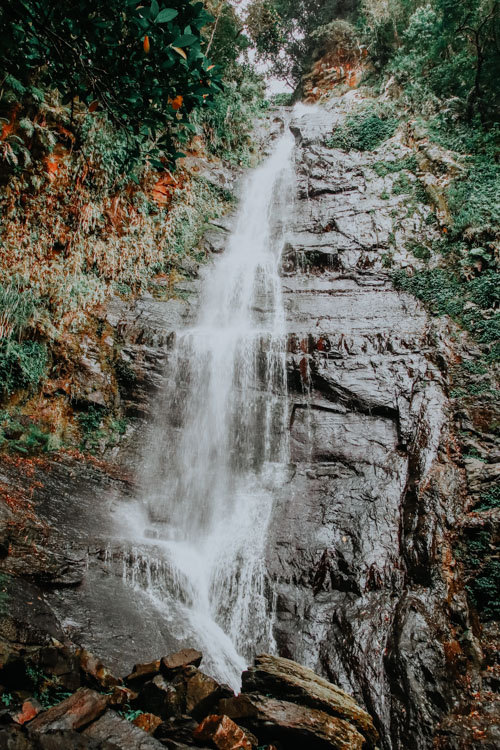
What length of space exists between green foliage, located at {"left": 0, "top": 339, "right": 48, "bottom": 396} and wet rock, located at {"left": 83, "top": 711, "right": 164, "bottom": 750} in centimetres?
652

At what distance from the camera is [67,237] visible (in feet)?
32.7

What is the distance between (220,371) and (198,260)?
4.67 m

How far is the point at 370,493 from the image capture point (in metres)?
7.46

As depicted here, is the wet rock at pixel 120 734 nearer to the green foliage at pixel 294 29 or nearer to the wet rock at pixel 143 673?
the wet rock at pixel 143 673

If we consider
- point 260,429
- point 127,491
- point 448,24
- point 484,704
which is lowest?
point 484,704

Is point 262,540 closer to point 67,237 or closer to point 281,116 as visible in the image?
point 67,237

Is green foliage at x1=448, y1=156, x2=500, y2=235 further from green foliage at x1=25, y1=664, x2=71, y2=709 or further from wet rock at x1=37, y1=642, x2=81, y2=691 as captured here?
green foliage at x1=25, y1=664, x2=71, y2=709

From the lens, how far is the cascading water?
619 cm

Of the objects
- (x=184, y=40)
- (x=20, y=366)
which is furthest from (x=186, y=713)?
(x=20, y=366)

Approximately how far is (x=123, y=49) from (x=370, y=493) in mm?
7009

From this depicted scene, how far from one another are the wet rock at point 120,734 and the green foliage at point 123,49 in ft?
14.9

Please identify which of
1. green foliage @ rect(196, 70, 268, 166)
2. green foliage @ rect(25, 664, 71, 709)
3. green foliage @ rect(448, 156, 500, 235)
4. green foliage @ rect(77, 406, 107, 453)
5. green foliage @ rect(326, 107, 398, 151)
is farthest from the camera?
green foliage @ rect(196, 70, 268, 166)

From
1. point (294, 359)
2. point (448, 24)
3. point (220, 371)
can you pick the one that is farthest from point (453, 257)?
point (448, 24)

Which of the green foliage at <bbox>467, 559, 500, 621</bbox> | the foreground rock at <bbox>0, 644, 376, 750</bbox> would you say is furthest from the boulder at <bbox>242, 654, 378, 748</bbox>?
the green foliage at <bbox>467, 559, 500, 621</bbox>
